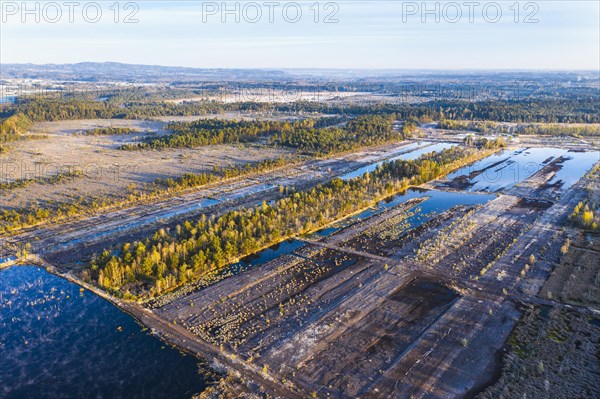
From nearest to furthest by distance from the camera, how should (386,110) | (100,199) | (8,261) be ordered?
(8,261) → (100,199) → (386,110)

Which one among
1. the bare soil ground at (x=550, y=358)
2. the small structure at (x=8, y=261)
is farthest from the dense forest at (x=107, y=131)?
the bare soil ground at (x=550, y=358)

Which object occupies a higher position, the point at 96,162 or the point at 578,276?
the point at 96,162

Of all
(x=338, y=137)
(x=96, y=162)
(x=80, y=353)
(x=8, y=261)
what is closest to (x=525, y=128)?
(x=338, y=137)

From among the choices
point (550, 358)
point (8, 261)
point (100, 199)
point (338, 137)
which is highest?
point (338, 137)

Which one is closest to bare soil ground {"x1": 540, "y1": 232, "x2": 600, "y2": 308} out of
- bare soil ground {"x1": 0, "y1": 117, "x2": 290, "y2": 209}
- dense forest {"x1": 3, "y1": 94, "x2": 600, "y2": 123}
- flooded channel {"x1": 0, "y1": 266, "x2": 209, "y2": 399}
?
flooded channel {"x1": 0, "y1": 266, "x2": 209, "y2": 399}

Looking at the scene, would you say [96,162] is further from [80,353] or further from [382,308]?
[382,308]

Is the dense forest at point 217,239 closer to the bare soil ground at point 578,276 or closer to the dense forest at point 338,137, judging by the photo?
Result: the bare soil ground at point 578,276

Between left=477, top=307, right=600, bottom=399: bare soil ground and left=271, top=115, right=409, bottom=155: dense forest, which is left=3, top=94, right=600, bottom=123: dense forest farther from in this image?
left=477, top=307, right=600, bottom=399: bare soil ground

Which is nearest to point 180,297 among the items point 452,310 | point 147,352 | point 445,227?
point 147,352
